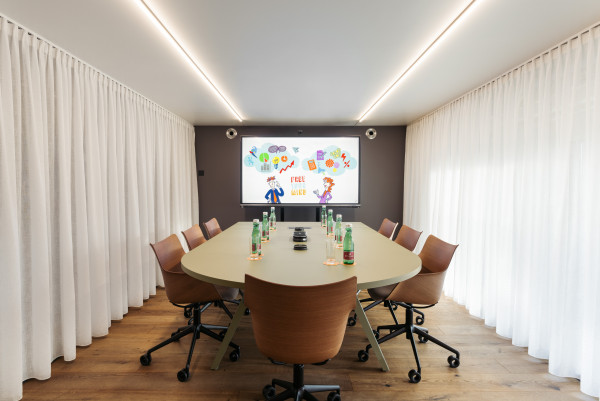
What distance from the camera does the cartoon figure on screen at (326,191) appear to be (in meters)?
5.48

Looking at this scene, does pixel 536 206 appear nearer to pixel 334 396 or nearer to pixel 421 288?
pixel 421 288

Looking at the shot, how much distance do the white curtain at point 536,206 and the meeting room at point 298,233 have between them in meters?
0.02

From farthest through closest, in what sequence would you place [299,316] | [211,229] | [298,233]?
[211,229]
[298,233]
[299,316]

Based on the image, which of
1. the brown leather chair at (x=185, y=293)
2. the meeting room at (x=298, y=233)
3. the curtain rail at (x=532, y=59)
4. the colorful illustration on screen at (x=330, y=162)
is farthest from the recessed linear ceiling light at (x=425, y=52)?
the brown leather chair at (x=185, y=293)

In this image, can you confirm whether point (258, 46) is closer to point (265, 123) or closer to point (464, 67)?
point (464, 67)

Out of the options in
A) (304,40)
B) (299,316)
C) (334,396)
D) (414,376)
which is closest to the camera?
(299,316)

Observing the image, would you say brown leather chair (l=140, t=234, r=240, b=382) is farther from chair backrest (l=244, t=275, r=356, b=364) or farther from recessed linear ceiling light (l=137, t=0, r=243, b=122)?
recessed linear ceiling light (l=137, t=0, r=243, b=122)

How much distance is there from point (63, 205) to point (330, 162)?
4.15 m

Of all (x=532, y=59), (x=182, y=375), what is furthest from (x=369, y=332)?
(x=532, y=59)

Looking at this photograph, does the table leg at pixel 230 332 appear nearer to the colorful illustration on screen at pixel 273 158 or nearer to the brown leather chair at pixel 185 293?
the brown leather chair at pixel 185 293

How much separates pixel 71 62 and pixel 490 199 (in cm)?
452

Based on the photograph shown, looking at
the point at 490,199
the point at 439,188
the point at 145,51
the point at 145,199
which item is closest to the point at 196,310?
the point at 145,199

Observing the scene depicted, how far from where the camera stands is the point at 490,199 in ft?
10.4

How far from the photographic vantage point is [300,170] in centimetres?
543
